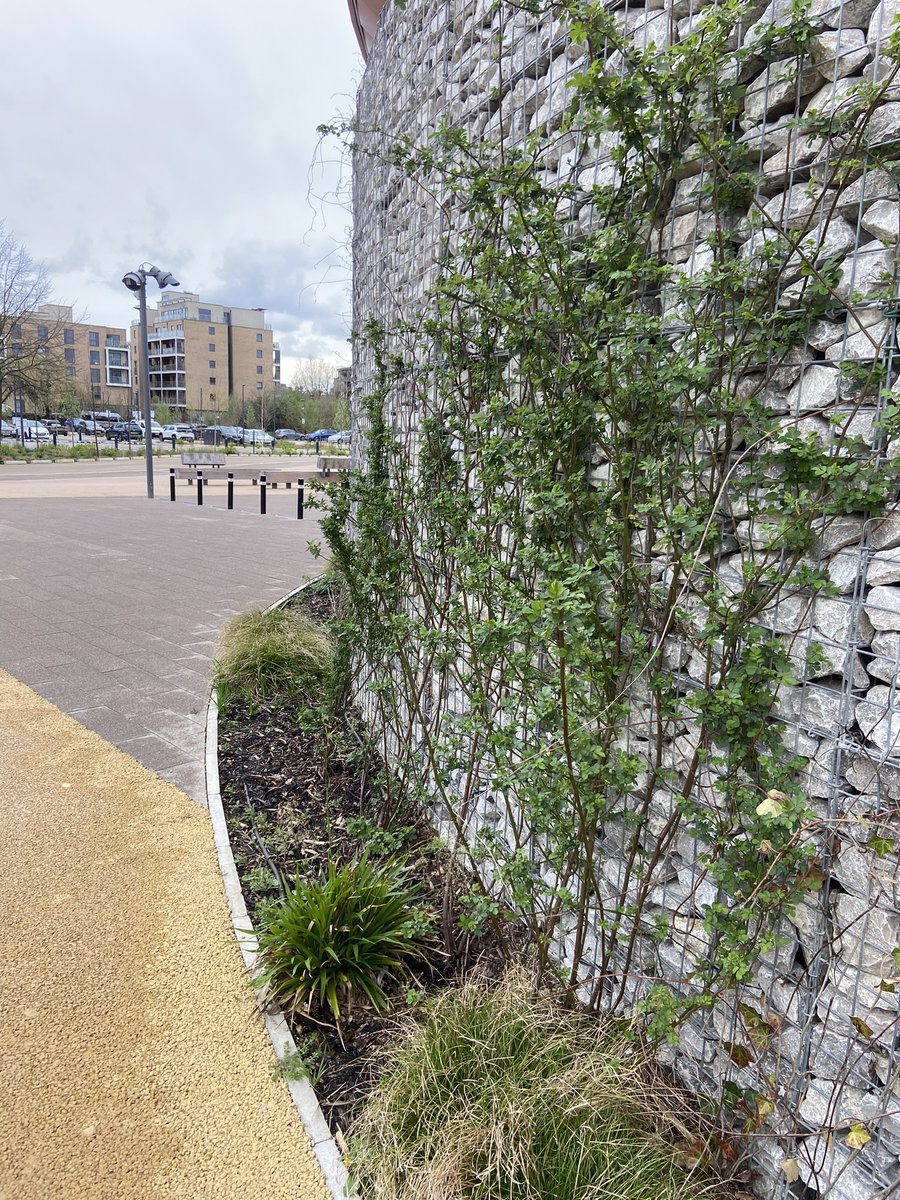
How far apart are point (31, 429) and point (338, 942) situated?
55.5m

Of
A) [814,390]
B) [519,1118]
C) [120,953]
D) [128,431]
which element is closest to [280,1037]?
[120,953]

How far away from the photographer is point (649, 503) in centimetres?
183

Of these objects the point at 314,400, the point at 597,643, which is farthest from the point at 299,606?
the point at 314,400

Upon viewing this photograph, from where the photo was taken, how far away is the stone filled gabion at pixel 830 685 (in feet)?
4.88

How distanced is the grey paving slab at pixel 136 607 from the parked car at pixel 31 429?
3295cm

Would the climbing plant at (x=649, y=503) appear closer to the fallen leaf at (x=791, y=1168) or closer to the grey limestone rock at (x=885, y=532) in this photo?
the grey limestone rock at (x=885, y=532)

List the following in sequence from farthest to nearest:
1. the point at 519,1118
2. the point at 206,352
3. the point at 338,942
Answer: the point at 206,352 < the point at 338,942 < the point at 519,1118

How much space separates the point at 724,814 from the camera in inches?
72.5

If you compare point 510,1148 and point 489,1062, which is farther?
point 489,1062

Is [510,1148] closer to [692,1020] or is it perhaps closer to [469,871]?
[692,1020]

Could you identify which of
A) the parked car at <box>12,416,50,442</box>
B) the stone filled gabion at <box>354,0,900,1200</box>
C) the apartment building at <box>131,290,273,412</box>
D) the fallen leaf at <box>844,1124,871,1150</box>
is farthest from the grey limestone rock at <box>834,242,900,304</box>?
the apartment building at <box>131,290,273,412</box>

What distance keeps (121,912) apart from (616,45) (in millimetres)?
3208

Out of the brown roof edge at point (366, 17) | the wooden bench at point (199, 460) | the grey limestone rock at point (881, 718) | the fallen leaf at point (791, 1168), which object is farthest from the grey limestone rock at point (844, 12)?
the wooden bench at point (199, 460)

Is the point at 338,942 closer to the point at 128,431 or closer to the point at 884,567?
the point at 884,567
